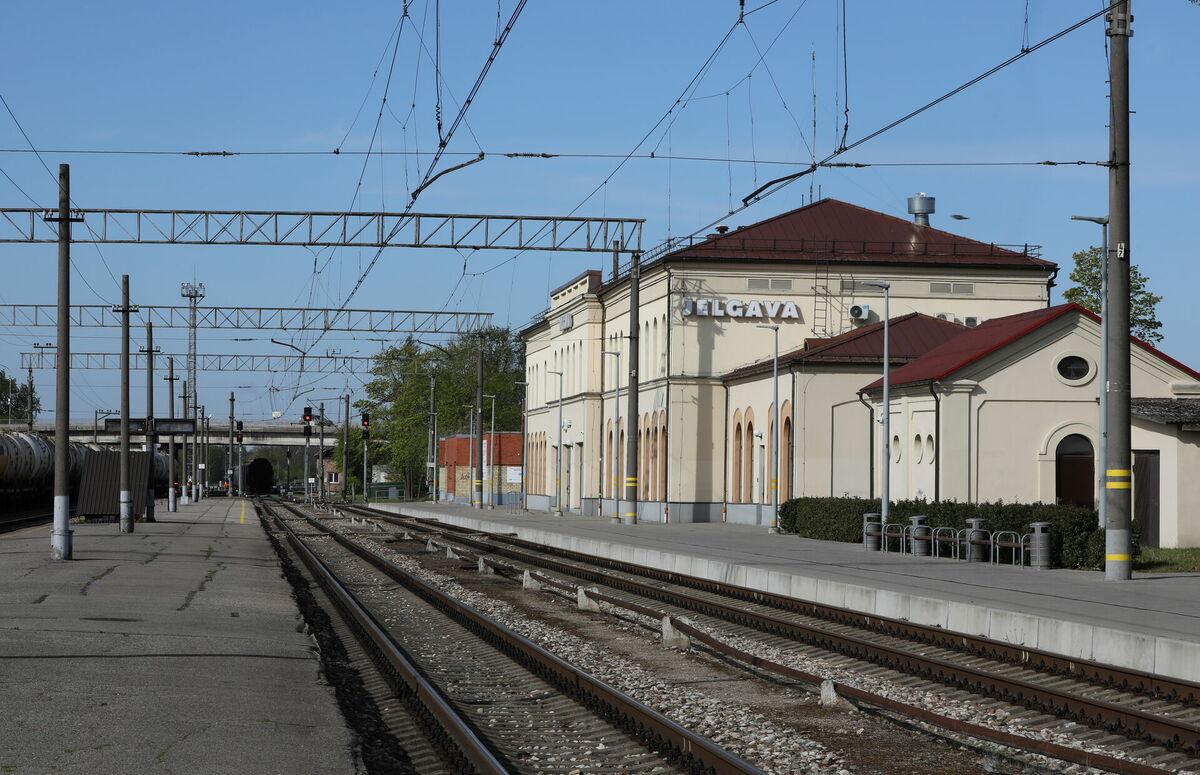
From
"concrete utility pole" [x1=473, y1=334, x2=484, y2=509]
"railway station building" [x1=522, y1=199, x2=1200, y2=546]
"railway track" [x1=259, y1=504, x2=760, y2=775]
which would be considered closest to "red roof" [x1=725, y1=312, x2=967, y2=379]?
"railway station building" [x1=522, y1=199, x2=1200, y2=546]

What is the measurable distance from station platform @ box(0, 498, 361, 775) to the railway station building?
75.2 feet

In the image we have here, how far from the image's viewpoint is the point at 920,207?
227 ft

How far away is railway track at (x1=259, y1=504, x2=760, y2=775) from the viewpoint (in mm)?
9312

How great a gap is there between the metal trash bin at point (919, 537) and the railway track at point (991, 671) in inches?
349

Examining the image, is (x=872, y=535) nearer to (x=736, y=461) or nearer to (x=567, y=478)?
(x=736, y=461)

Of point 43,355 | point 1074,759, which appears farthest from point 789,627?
point 43,355

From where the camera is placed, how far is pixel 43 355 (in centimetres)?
9344

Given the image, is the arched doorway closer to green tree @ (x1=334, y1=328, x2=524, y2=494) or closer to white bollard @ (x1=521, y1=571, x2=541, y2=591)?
white bollard @ (x1=521, y1=571, x2=541, y2=591)

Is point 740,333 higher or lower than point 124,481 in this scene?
higher

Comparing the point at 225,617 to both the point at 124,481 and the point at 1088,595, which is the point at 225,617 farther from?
the point at 124,481

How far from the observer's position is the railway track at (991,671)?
999cm

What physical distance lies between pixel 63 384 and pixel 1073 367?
26.6 metres

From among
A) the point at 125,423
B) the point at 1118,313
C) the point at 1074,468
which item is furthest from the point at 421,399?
the point at 1118,313

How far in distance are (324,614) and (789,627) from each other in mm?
6840
